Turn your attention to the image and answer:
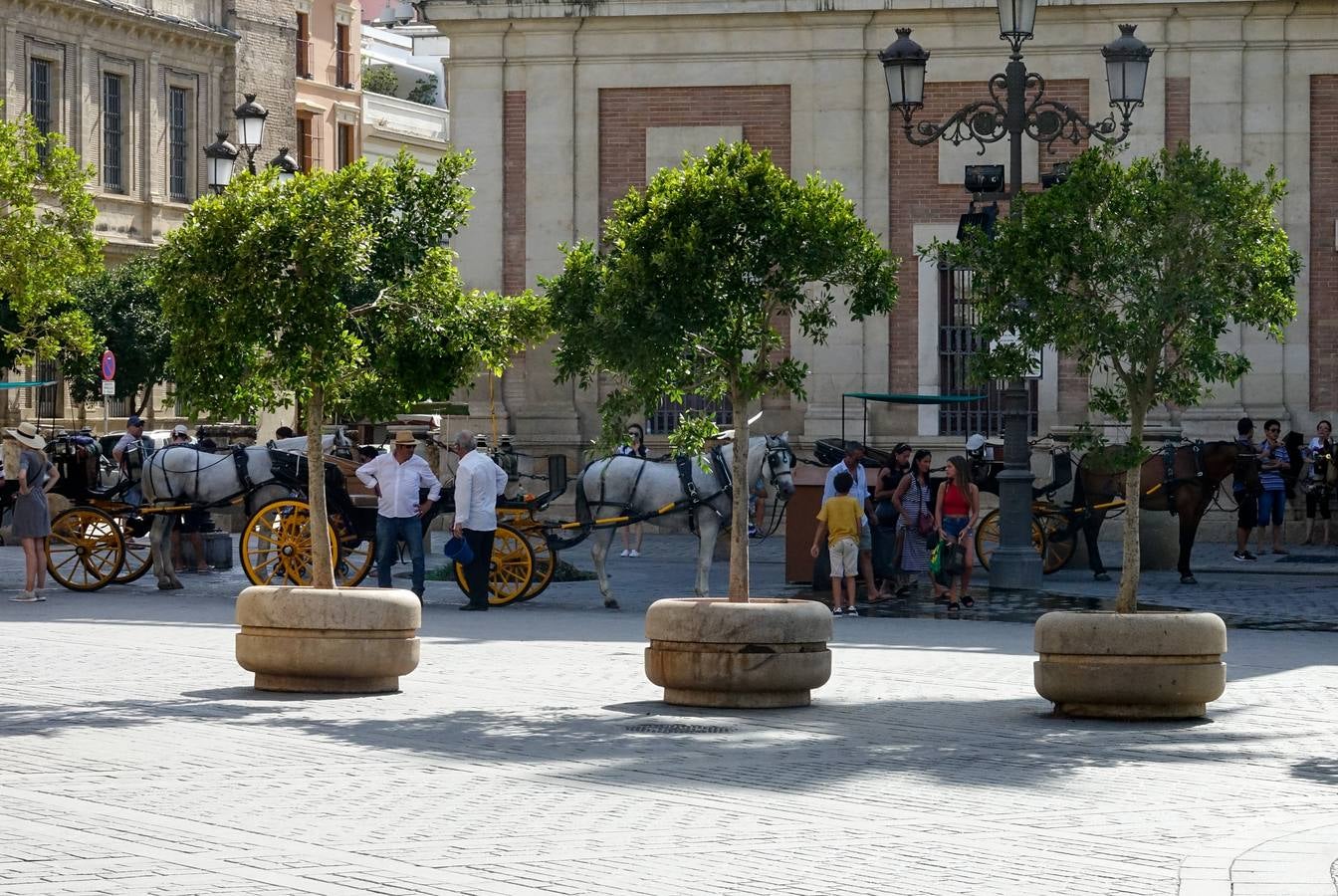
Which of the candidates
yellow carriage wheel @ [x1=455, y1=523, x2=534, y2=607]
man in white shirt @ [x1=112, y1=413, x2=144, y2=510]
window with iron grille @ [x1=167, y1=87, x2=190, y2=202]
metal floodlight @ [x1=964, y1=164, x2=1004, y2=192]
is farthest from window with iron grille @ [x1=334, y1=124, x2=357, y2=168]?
yellow carriage wheel @ [x1=455, y1=523, x2=534, y2=607]

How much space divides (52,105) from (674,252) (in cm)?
4398

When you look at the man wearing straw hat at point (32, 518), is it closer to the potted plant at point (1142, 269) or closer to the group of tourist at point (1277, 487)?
the potted plant at point (1142, 269)

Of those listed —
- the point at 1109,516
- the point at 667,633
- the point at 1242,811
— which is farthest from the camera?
the point at 1109,516

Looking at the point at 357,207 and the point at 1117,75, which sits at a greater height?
the point at 1117,75

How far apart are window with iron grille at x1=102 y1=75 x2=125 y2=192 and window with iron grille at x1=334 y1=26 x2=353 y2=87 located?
34.7ft

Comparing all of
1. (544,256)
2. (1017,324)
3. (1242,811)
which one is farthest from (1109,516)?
(1242,811)

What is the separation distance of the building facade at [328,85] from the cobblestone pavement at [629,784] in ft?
164

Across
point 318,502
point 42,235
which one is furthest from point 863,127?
point 318,502

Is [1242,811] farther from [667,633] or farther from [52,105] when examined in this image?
[52,105]

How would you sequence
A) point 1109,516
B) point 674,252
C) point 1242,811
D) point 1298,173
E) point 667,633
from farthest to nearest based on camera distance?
point 1298,173
point 1109,516
point 674,252
point 667,633
point 1242,811

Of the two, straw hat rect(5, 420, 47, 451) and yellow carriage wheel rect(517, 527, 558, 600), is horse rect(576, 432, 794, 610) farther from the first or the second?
straw hat rect(5, 420, 47, 451)

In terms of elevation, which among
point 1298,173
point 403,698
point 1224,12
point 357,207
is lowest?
point 403,698

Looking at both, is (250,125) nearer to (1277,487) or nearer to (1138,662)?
(1277,487)

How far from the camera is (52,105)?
5391 centimetres
